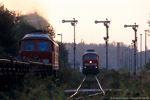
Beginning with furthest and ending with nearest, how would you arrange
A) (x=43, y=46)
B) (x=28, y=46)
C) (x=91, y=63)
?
(x=91, y=63)
(x=28, y=46)
(x=43, y=46)

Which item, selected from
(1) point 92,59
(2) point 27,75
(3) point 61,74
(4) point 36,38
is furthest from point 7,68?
(1) point 92,59

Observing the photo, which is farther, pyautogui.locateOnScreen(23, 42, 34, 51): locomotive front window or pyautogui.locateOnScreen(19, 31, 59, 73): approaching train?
pyautogui.locateOnScreen(23, 42, 34, 51): locomotive front window

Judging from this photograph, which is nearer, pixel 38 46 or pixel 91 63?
pixel 38 46

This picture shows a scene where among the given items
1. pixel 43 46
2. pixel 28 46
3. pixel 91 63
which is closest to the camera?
pixel 43 46

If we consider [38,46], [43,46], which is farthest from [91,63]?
[43,46]

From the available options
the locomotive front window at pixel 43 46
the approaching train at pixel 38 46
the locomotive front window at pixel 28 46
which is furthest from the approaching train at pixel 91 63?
the locomotive front window at pixel 28 46

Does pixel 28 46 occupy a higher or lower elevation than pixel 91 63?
higher

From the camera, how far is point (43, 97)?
14469 mm

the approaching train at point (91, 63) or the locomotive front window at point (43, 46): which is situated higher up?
the locomotive front window at point (43, 46)

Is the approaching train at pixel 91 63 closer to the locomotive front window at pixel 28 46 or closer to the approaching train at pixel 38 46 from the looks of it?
the approaching train at pixel 38 46

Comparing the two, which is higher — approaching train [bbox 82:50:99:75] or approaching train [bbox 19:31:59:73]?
approaching train [bbox 19:31:59:73]

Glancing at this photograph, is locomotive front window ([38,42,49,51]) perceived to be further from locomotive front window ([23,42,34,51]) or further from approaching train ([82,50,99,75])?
approaching train ([82,50,99,75])

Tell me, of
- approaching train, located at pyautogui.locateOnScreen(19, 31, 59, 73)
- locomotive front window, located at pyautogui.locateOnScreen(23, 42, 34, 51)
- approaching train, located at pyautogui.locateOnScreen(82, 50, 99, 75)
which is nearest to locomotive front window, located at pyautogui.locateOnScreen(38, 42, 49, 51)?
approaching train, located at pyautogui.locateOnScreen(19, 31, 59, 73)

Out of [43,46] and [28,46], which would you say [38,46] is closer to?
[43,46]
